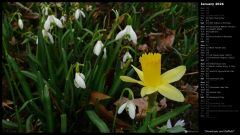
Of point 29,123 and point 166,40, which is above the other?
point 166,40

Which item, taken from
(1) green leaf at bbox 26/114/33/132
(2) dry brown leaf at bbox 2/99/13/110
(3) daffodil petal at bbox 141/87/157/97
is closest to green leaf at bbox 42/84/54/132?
(1) green leaf at bbox 26/114/33/132

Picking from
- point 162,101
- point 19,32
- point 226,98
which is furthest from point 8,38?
point 226,98

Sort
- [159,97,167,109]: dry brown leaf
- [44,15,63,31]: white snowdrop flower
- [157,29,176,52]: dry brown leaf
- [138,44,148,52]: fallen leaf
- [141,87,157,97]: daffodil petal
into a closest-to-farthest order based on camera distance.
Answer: [141,87,157,97]: daffodil petal
[159,97,167,109]: dry brown leaf
[44,15,63,31]: white snowdrop flower
[138,44,148,52]: fallen leaf
[157,29,176,52]: dry brown leaf

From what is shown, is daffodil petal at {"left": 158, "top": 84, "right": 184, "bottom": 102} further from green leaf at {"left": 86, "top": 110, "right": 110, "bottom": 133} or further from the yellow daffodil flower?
green leaf at {"left": 86, "top": 110, "right": 110, "bottom": 133}

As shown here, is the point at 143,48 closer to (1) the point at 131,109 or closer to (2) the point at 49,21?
(2) the point at 49,21

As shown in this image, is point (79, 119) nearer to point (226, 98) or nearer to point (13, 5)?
point (226, 98)

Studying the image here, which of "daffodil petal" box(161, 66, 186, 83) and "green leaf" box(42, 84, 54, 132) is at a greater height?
"daffodil petal" box(161, 66, 186, 83)

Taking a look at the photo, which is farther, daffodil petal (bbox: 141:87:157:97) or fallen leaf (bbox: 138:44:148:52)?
fallen leaf (bbox: 138:44:148:52)

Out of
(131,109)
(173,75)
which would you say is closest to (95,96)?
(131,109)
